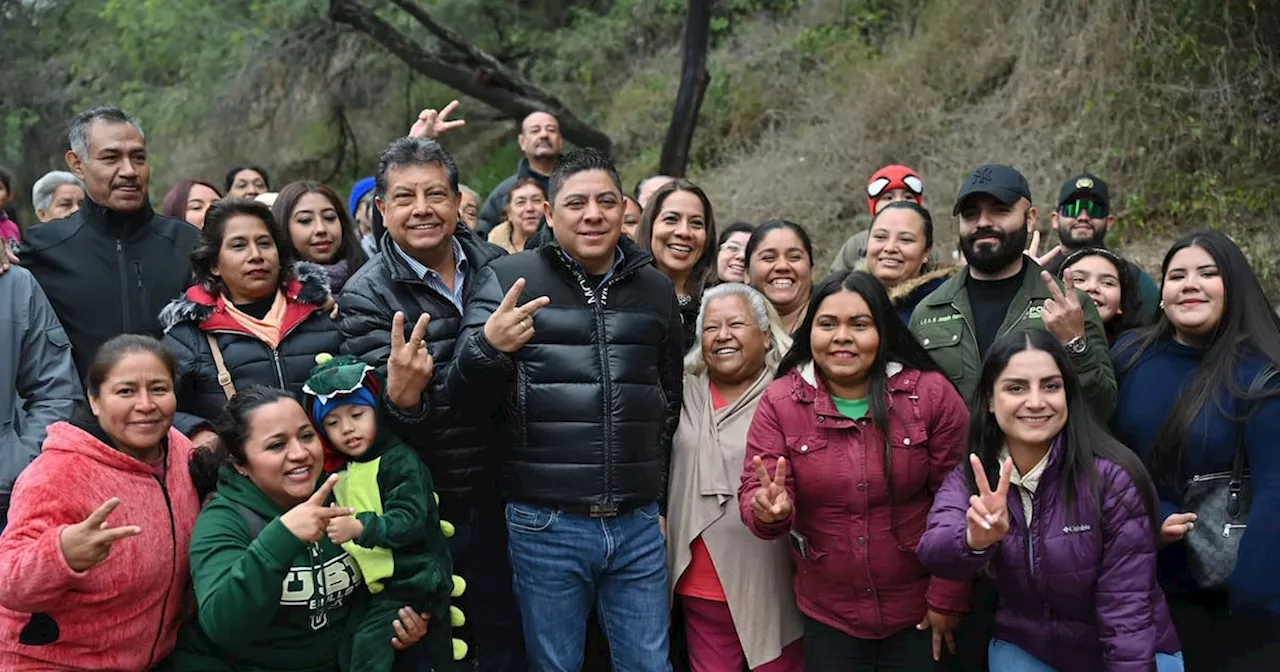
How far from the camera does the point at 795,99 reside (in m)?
13.4

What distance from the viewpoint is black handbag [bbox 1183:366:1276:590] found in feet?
11.3

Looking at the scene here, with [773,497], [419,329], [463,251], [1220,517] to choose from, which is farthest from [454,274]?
[1220,517]

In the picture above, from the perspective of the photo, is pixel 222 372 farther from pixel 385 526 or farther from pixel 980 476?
pixel 980 476

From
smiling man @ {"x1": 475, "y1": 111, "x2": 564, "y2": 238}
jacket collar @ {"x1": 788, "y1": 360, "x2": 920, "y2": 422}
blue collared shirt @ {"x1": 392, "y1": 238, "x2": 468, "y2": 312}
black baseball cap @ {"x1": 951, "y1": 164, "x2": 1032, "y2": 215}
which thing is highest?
smiling man @ {"x1": 475, "y1": 111, "x2": 564, "y2": 238}

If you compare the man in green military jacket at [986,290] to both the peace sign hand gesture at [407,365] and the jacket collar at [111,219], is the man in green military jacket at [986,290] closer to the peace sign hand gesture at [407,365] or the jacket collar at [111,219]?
the peace sign hand gesture at [407,365]

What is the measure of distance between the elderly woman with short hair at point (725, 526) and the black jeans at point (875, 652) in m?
0.24

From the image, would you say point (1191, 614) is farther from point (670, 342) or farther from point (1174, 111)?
point (1174, 111)

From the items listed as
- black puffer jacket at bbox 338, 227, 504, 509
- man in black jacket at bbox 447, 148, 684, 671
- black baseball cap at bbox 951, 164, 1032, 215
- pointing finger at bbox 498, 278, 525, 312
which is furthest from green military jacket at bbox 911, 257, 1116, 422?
black puffer jacket at bbox 338, 227, 504, 509

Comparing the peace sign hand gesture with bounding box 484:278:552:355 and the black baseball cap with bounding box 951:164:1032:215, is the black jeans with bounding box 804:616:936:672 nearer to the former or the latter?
the peace sign hand gesture with bounding box 484:278:552:355

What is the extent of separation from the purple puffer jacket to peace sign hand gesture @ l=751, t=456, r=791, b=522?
449mm

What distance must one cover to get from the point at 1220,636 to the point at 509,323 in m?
2.61

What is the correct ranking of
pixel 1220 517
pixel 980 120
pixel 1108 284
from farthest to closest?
1. pixel 980 120
2. pixel 1108 284
3. pixel 1220 517

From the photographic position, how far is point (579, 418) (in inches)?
139

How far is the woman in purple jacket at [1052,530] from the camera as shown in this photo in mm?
3180
